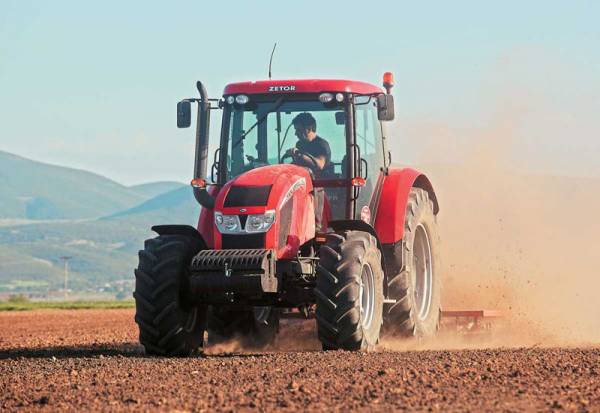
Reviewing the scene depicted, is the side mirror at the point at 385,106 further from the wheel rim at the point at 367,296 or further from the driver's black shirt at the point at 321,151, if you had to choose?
the wheel rim at the point at 367,296

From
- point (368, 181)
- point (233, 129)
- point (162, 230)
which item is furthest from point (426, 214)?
point (162, 230)

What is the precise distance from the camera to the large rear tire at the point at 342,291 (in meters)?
11.9

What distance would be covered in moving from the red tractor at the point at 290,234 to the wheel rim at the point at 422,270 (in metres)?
0.05

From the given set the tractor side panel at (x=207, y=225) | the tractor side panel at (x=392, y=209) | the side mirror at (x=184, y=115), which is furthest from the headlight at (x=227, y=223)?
the tractor side panel at (x=392, y=209)

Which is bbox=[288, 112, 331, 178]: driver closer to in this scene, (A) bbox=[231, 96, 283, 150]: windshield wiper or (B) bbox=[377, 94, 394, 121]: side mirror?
(A) bbox=[231, 96, 283, 150]: windshield wiper

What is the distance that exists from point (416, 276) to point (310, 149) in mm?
2713

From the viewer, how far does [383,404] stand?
320 inches

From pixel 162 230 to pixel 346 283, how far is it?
2.14m

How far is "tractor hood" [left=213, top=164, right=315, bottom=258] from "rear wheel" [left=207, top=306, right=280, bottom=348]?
161cm

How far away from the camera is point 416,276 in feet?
50.6

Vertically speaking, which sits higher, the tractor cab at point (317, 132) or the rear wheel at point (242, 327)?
the tractor cab at point (317, 132)

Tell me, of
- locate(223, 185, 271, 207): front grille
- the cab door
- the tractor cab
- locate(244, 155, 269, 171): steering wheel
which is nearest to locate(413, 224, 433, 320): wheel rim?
the cab door

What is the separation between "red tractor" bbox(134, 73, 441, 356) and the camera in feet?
39.5

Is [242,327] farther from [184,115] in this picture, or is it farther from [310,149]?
[184,115]
